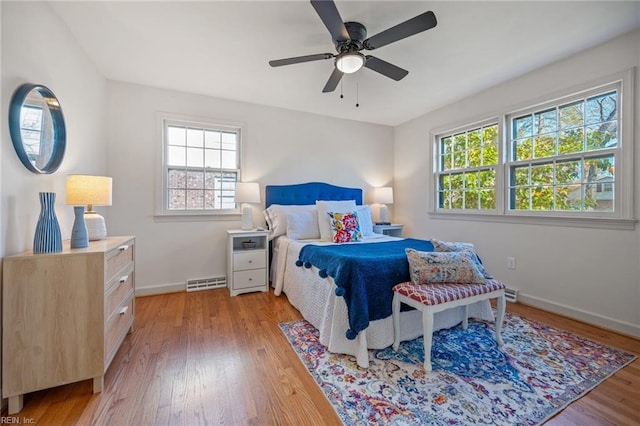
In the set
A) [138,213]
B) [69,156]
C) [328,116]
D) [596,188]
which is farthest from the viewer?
[328,116]

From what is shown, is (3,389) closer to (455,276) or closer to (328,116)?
(455,276)

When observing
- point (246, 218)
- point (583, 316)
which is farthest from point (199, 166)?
point (583, 316)

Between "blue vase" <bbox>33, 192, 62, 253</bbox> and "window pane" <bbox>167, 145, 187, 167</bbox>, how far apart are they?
71.0 inches

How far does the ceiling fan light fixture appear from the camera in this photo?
191 centimetres

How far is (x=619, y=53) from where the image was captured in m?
2.21

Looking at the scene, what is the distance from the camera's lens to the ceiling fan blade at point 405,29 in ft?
5.11

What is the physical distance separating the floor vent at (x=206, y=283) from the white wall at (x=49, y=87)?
1404mm

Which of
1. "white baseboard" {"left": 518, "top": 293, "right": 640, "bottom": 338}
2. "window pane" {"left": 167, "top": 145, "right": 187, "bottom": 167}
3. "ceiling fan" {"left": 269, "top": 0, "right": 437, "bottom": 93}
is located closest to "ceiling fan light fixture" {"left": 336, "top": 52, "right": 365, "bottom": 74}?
"ceiling fan" {"left": 269, "top": 0, "right": 437, "bottom": 93}

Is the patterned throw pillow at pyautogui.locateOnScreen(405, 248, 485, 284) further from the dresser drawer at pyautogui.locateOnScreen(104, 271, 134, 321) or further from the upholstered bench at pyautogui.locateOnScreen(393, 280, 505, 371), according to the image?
the dresser drawer at pyautogui.locateOnScreen(104, 271, 134, 321)

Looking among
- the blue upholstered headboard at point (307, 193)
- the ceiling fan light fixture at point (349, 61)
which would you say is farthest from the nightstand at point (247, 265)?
the ceiling fan light fixture at point (349, 61)

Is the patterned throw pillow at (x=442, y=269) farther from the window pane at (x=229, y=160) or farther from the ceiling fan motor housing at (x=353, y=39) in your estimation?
the window pane at (x=229, y=160)

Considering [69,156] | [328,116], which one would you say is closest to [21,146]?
[69,156]

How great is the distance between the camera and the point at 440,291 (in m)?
1.74

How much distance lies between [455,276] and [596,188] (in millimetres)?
1802
